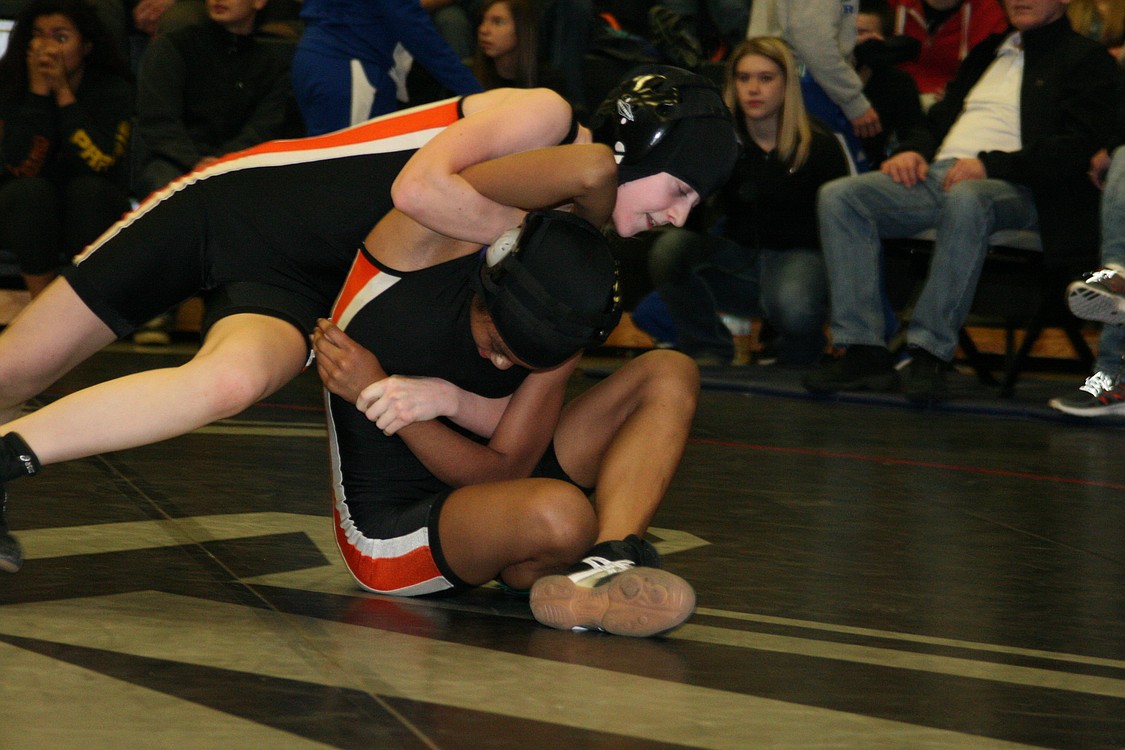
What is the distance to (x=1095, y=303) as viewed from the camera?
5676 millimetres

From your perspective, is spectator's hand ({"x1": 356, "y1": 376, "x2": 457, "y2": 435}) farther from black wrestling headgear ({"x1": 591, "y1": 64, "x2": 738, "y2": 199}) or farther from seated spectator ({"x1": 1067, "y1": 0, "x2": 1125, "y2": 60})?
seated spectator ({"x1": 1067, "y1": 0, "x2": 1125, "y2": 60})

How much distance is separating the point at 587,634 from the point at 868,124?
510cm

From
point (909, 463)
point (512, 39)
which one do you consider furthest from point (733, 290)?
point (909, 463)

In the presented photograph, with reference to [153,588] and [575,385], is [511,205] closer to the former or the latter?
[153,588]

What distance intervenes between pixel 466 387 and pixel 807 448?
2.39m

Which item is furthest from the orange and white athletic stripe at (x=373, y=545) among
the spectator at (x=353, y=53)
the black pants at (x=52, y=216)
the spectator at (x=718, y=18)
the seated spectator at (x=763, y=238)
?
the spectator at (x=718, y=18)

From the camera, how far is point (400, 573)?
108 inches

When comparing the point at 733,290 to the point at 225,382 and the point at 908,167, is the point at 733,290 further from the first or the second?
the point at 225,382

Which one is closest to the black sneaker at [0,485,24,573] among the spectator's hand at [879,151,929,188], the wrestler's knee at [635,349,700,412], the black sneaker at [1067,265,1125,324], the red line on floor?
the wrestler's knee at [635,349,700,412]

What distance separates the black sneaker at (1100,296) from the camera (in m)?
5.64

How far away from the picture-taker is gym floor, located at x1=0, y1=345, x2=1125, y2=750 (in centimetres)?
202

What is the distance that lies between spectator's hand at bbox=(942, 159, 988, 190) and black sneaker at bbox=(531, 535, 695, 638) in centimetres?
410

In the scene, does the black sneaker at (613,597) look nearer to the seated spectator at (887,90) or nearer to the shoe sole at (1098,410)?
the shoe sole at (1098,410)

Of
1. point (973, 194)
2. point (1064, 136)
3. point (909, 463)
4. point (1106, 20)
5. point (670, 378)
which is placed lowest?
point (909, 463)
